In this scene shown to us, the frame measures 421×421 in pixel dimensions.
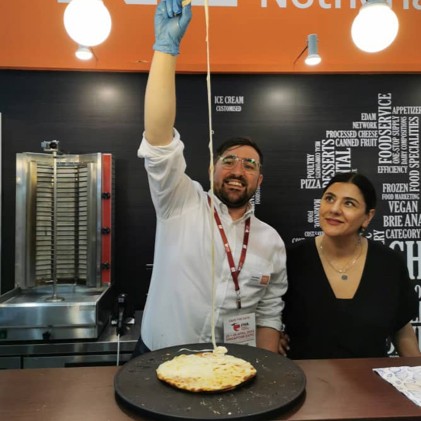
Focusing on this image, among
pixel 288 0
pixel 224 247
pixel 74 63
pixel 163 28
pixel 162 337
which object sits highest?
pixel 288 0

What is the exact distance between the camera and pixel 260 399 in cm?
88

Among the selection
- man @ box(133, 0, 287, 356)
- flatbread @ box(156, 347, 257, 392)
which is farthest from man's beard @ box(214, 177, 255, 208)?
flatbread @ box(156, 347, 257, 392)

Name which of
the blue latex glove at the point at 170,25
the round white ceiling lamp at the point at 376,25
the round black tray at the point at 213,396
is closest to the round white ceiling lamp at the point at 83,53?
the blue latex glove at the point at 170,25

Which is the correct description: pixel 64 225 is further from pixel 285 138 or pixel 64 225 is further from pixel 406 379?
pixel 406 379

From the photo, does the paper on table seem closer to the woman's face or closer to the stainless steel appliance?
the woman's face

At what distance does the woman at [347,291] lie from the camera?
5.12 ft

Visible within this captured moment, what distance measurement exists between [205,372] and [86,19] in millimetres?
1601

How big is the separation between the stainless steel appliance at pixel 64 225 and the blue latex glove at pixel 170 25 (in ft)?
4.60

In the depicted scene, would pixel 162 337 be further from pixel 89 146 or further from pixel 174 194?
pixel 89 146

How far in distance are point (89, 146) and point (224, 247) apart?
5.32ft

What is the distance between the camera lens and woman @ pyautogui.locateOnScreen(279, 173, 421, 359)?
5.12 ft

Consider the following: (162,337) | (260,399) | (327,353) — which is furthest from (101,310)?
(260,399)

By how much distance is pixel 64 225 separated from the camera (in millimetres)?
2566

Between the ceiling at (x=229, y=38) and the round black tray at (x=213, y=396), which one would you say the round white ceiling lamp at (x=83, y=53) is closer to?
the ceiling at (x=229, y=38)
